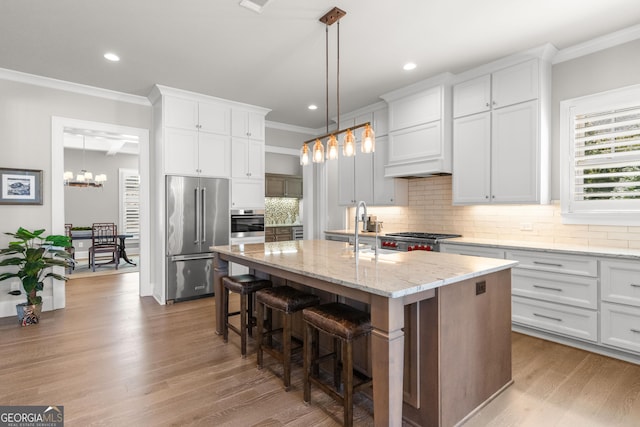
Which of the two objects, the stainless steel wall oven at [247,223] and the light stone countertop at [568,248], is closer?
the light stone countertop at [568,248]

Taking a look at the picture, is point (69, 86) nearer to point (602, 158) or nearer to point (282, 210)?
point (282, 210)

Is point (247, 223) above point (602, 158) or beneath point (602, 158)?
beneath

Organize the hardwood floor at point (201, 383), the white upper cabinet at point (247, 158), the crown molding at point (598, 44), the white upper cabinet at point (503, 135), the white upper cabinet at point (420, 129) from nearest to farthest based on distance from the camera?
the hardwood floor at point (201, 383) < the crown molding at point (598, 44) < the white upper cabinet at point (503, 135) < the white upper cabinet at point (420, 129) < the white upper cabinet at point (247, 158)

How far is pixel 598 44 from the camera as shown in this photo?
125 inches

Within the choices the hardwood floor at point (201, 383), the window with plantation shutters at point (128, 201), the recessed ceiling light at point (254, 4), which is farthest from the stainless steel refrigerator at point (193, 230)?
the window with plantation shutters at point (128, 201)

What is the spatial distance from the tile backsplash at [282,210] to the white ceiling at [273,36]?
3.00 m

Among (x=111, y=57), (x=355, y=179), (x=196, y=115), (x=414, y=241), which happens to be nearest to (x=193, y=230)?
(x=196, y=115)

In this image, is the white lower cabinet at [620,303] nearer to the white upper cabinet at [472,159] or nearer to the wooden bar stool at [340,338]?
the white upper cabinet at [472,159]

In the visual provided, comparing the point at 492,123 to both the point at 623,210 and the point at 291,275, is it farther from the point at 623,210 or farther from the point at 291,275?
the point at 291,275

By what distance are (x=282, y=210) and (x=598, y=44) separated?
536 cm

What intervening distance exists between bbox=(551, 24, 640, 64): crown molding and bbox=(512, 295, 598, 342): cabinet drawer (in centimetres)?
242

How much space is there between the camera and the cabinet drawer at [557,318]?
288 centimetres

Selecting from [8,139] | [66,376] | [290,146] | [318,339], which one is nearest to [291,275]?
[318,339]

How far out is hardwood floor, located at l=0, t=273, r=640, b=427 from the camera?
2039 mm
